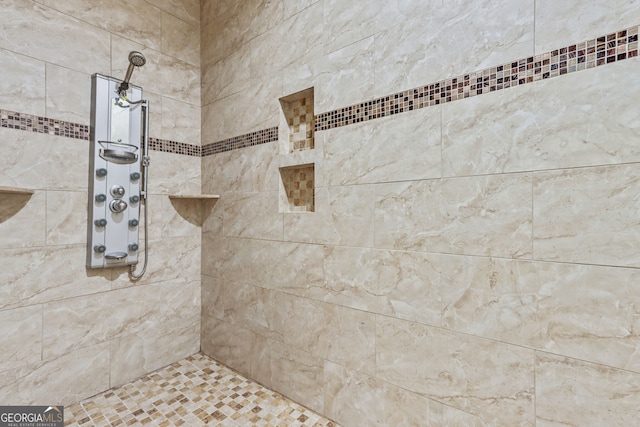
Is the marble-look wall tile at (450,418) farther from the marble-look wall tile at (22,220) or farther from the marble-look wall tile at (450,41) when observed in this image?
the marble-look wall tile at (22,220)

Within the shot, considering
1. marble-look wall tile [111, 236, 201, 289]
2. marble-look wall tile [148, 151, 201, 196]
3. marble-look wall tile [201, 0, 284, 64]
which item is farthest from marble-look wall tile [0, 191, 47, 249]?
marble-look wall tile [201, 0, 284, 64]

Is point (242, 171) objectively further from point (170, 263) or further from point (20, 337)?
point (20, 337)

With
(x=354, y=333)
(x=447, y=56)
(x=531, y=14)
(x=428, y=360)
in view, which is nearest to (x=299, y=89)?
(x=447, y=56)

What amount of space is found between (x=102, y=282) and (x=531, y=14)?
2.58 meters

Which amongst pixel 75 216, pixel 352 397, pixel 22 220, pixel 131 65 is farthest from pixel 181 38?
pixel 352 397

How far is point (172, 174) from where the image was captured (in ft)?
7.72

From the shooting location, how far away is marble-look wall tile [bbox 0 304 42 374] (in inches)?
64.6

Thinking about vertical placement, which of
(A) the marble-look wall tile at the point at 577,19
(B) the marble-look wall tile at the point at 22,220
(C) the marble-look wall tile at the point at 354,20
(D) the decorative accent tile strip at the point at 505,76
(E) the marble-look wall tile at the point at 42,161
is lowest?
(B) the marble-look wall tile at the point at 22,220

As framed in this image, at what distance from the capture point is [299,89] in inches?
72.5

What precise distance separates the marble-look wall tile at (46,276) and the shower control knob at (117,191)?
36 centimetres

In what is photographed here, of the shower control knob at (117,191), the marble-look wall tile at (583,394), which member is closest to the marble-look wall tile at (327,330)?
the marble-look wall tile at (583,394)

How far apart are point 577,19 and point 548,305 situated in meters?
0.97

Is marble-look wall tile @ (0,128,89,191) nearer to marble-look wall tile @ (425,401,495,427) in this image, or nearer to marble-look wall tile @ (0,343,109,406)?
marble-look wall tile @ (0,343,109,406)

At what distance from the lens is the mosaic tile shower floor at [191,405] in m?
1.72
